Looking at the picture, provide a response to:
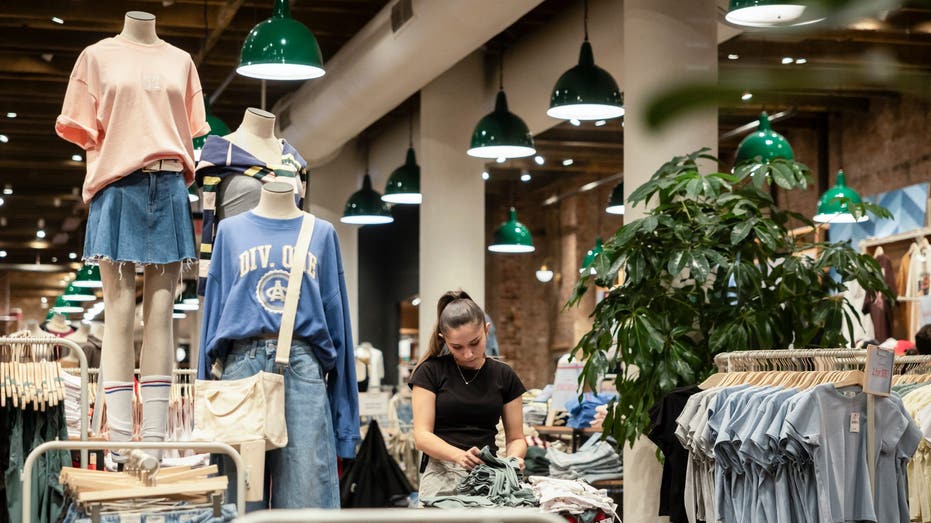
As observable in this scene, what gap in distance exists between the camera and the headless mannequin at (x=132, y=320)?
3.38 m

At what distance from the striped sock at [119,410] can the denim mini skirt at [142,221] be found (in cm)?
36

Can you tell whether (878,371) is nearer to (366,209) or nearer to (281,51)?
(281,51)

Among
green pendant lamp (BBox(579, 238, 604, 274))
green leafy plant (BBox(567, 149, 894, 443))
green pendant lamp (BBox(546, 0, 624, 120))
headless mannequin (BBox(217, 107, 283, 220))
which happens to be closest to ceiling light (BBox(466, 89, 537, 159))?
green pendant lamp (BBox(579, 238, 604, 274))

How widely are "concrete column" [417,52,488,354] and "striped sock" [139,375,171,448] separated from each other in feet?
23.2

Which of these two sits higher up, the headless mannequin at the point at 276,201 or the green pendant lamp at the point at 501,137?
the green pendant lamp at the point at 501,137

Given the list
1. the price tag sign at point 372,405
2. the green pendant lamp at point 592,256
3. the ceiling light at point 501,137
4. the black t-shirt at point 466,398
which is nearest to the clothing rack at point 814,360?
the green pendant lamp at point 592,256

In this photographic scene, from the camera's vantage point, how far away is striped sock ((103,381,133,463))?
3.29 m

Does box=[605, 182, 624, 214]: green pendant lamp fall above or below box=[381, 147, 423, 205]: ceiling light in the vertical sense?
below

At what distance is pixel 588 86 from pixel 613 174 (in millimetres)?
10807

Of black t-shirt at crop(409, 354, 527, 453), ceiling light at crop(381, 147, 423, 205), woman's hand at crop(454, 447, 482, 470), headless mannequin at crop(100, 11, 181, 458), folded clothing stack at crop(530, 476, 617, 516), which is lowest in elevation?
folded clothing stack at crop(530, 476, 617, 516)

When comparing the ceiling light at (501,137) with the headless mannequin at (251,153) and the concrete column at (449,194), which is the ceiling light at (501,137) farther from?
the headless mannequin at (251,153)

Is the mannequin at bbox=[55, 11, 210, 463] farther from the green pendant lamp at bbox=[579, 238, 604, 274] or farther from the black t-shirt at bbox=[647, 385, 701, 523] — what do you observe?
the green pendant lamp at bbox=[579, 238, 604, 274]

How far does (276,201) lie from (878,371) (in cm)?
224

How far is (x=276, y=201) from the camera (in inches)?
134
